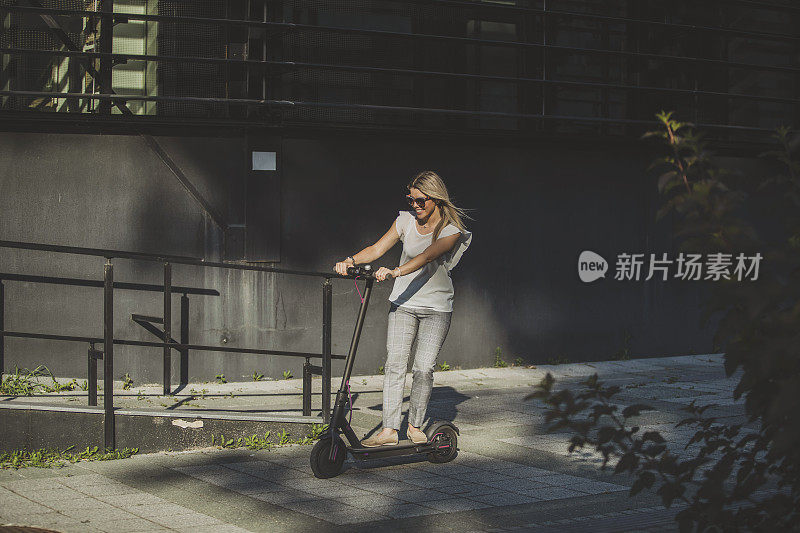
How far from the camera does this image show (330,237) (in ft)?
35.3

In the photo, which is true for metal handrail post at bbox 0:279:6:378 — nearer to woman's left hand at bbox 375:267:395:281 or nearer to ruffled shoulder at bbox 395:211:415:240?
ruffled shoulder at bbox 395:211:415:240

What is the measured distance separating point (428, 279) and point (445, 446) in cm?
115

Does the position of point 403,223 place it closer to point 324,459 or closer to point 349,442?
point 349,442

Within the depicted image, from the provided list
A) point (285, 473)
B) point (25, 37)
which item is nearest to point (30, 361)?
point (25, 37)

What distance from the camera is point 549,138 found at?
11.7 metres

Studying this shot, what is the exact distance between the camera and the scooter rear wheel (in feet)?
23.0

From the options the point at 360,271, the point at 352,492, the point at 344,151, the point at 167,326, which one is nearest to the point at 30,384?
Answer: the point at 167,326

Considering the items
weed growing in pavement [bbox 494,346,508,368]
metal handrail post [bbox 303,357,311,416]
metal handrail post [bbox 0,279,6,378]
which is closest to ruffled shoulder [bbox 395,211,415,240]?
metal handrail post [bbox 303,357,311,416]

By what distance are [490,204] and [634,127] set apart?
88.4 inches

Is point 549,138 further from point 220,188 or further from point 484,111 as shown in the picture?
point 220,188

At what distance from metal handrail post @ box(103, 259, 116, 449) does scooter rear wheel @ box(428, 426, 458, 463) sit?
2.19m

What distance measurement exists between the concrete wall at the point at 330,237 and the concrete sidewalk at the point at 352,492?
2.50 meters

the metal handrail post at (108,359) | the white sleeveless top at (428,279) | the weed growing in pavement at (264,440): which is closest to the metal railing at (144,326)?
the metal handrail post at (108,359)

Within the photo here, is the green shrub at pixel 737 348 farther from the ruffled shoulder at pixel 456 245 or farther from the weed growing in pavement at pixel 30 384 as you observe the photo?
the weed growing in pavement at pixel 30 384
